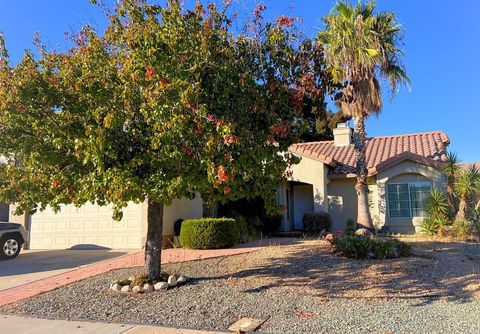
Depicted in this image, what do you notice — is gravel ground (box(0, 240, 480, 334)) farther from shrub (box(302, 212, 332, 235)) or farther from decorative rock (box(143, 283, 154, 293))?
shrub (box(302, 212, 332, 235))

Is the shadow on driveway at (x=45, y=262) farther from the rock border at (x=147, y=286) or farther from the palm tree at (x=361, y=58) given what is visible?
the palm tree at (x=361, y=58)

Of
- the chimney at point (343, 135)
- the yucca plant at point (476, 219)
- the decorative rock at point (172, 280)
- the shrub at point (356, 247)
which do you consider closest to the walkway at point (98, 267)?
the decorative rock at point (172, 280)

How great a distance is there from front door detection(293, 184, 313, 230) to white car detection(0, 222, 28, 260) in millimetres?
12545

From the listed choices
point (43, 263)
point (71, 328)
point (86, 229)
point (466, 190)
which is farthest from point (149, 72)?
point (466, 190)

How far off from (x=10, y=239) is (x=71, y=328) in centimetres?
902

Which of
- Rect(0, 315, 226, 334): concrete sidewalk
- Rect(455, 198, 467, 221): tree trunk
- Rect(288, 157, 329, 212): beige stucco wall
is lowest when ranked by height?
Rect(0, 315, 226, 334): concrete sidewalk

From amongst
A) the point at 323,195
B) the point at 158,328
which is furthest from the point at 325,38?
the point at 158,328

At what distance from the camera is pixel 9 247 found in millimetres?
14023

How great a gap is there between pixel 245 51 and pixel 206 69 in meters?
0.98

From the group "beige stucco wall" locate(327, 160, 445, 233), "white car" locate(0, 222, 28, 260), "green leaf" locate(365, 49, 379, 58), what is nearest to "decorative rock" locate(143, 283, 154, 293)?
"white car" locate(0, 222, 28, 260)

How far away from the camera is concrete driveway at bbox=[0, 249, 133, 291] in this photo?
423 inches

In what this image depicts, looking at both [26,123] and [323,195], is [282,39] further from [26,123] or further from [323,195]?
[323,195]

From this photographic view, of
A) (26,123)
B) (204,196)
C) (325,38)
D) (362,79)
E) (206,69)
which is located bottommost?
(204,196)

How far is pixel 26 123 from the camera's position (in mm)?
7656
